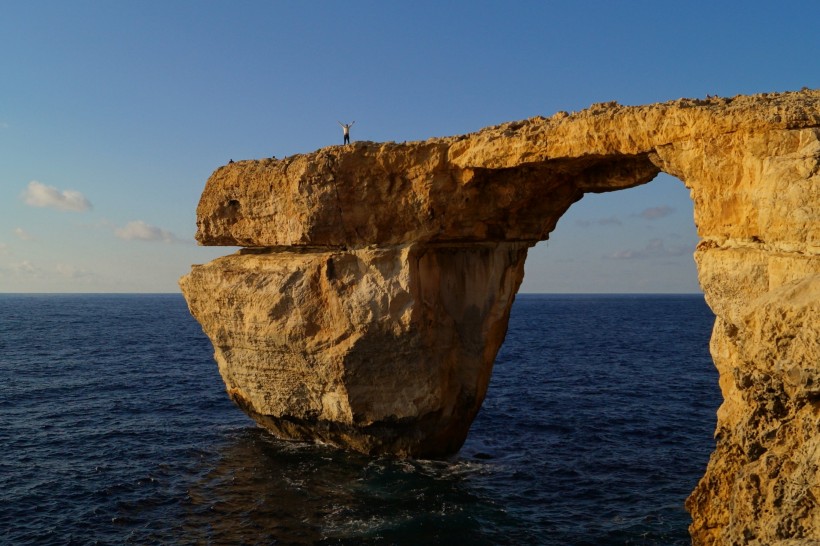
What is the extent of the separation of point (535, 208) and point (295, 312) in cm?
747

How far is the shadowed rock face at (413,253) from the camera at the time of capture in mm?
11734

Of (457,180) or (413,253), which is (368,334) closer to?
(413,253)

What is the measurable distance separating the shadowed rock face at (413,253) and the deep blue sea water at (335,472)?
1.87 m

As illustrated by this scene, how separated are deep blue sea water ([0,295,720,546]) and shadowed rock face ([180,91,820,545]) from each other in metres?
1.87

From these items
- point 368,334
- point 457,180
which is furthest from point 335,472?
point 457,180

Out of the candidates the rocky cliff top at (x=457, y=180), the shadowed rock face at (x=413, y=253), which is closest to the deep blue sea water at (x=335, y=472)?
the shadowed rock face at (x=413, y=253)

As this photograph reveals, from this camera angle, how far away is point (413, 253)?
17500 millimetres

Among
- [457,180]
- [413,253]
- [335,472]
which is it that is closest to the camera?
[457,180]

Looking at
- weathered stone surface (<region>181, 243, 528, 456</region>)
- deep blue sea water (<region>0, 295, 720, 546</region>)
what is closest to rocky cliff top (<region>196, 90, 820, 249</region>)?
weathered stone surface (<region>181, 243, 528, 456</region>)

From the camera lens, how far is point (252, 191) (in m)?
19.1

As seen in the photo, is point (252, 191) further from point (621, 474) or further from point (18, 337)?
point (18, 337)

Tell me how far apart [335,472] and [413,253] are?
6.39 m

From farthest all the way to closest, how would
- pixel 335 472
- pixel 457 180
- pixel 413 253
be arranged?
1. pixel 413 253
2. pixel 335 472
3. pixel 457 180

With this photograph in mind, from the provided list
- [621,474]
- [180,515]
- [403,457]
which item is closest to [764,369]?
[621,474]
